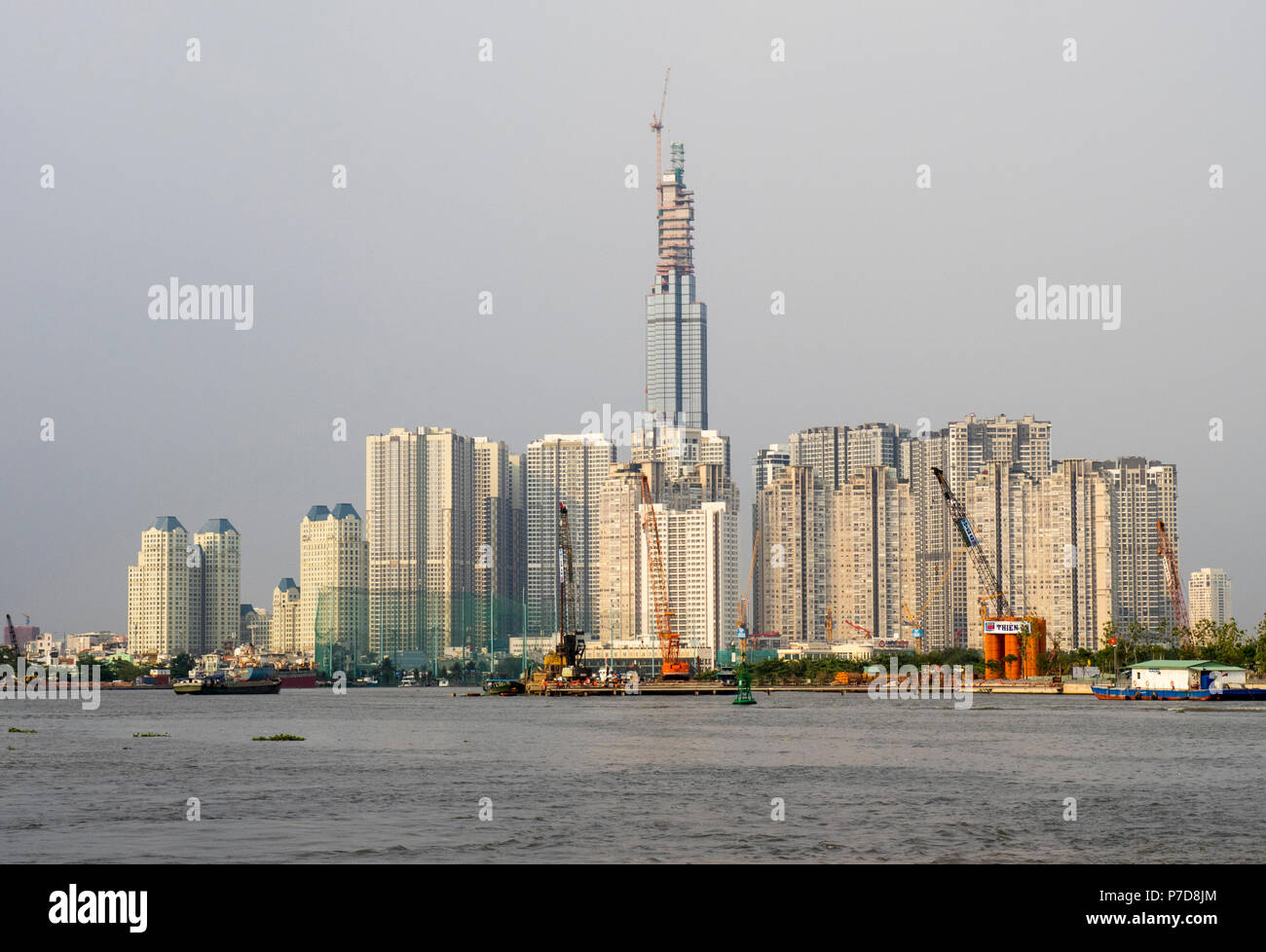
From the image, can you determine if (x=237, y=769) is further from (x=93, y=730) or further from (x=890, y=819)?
(x=93, y=730)

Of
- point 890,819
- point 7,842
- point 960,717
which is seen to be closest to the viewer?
point 7,842

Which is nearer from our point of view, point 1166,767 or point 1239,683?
point 1166,767

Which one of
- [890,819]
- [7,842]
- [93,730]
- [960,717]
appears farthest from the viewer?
[960,717]
